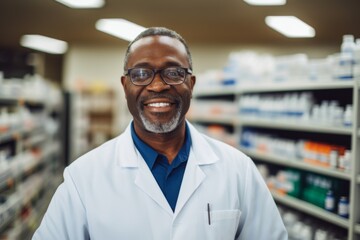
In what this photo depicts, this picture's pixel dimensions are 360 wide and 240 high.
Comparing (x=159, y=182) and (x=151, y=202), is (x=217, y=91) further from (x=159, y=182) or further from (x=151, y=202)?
(x=151, y=202)

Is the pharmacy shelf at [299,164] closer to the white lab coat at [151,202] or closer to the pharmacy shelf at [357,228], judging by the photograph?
the pharmacy shelf at [357,228]

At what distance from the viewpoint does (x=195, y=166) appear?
5.76 feet

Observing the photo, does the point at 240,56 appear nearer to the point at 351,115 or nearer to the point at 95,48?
the point at 351,115

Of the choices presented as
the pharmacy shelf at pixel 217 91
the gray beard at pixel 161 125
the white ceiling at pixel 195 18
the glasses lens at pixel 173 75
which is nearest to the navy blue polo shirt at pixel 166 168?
the gray beard at pixel 161 125

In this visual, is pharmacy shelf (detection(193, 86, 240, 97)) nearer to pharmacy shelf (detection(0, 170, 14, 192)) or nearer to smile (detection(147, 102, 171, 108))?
pharmacy shelf (detection(0, 170, 14, 192))

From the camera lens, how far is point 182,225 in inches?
63.6

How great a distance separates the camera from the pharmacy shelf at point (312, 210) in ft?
11.7

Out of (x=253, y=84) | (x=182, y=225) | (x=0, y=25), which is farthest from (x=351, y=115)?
(x=0, y=25)

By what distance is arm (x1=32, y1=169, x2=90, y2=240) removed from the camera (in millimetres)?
1600

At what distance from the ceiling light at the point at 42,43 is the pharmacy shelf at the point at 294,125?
25.7 feet

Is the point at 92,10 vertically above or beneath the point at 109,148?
above

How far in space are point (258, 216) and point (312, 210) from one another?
2.47 meters

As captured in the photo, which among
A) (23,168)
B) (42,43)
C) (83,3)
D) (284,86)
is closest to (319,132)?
(284,86)

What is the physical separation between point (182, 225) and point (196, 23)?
297 inches
